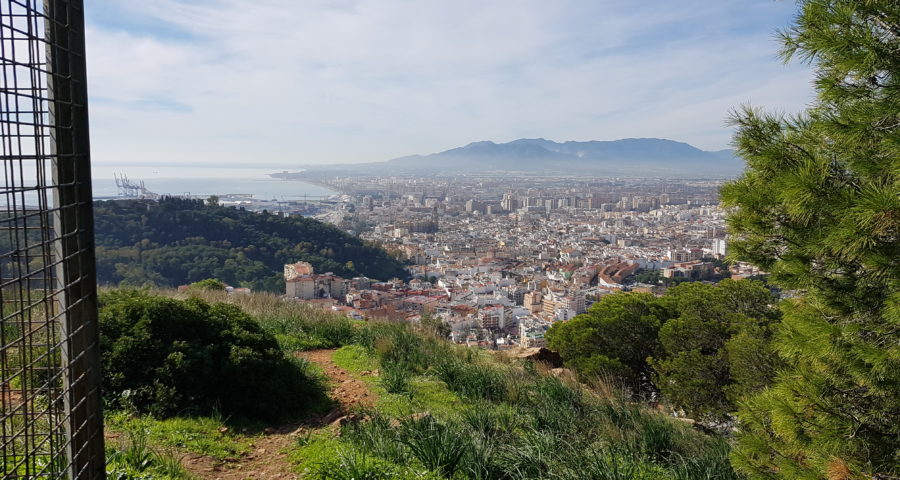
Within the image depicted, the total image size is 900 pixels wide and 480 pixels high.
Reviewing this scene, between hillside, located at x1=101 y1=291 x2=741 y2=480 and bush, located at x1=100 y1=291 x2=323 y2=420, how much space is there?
0.59ft

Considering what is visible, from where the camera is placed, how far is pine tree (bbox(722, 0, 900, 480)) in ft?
8.15

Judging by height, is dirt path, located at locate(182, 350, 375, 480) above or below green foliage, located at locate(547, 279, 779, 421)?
above

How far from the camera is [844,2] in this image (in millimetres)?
2650

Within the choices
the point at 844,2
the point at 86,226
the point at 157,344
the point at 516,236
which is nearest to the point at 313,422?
the point at 157,344

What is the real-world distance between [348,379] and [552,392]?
229 cm

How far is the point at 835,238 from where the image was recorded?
2.52m

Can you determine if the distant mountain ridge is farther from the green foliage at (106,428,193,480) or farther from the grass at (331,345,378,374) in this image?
the green foliage at (106,428,193,480)

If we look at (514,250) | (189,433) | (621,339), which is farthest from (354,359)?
(514,250)

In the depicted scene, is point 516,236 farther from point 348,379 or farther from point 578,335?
point 348,379

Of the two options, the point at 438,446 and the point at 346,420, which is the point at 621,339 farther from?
the point at 438,446

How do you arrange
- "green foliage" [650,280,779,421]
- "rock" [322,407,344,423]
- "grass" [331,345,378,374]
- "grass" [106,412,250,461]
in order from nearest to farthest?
"grass" [106,412,250,461] → "rock" [322,407,344,423] → "grass" [331,345,378,374] → "green foliage" [650,280,779,421]

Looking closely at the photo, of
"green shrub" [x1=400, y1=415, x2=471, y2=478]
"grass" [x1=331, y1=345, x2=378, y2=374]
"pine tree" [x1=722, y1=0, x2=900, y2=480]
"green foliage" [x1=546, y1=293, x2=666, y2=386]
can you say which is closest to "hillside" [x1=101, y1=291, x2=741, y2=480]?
"green shrub" [x1=400, y1=415, x2=471, y2=478]

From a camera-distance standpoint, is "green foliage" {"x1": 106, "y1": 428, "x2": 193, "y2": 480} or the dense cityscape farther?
the dense cityscape

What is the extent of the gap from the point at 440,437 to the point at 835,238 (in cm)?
249
